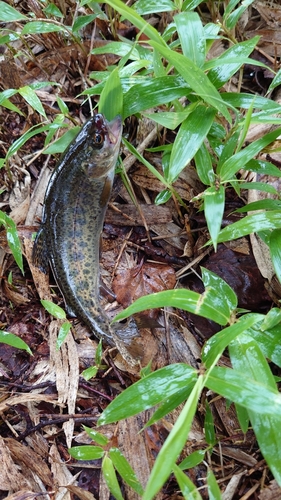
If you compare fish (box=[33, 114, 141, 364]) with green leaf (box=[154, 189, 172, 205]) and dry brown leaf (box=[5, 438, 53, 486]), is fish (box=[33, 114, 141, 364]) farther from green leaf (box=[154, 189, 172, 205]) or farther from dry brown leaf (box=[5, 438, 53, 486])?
dry brown leaf (box=[5, 438, 53, 486])

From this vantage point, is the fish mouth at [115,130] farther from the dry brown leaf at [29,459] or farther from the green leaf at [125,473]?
the dry brown leaf at [29,459]

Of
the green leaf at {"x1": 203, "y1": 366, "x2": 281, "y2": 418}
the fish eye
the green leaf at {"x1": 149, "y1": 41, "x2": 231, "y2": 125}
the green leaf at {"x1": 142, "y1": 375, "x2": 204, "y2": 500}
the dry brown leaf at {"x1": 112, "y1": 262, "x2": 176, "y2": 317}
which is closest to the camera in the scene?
the green leaf at {"x1": 142, "y1": 375, "x2": 204, "y2": 500}

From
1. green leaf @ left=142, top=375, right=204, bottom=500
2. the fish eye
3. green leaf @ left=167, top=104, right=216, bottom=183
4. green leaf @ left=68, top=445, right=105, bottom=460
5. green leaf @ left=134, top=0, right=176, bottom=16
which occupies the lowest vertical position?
green leaf @ left=68, top=445, right=105, bottom=460

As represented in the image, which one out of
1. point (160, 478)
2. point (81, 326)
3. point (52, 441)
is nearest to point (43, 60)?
point (81, 326)

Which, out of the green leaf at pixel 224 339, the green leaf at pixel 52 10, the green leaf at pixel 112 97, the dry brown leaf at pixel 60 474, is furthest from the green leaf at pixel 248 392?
the green leaf at pixel 52 10

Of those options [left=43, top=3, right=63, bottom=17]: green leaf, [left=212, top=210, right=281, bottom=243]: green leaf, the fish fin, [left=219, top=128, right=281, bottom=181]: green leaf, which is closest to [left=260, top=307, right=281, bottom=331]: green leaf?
[left=212, top=210, right=281, bottom=243]: green leaf

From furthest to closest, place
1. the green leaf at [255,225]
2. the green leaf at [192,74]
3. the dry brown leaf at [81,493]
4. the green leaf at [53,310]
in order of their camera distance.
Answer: the green leaf at [53,310]
the dry brown leaf at [81,493]
the green leaf at [255,225]
the green leaf at [192,74]

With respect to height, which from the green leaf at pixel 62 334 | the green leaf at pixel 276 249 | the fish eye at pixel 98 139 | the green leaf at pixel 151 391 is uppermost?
the fish eye at pixel 98 139
